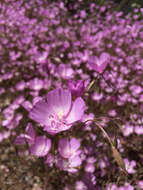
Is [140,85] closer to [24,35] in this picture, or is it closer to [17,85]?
[17,85]

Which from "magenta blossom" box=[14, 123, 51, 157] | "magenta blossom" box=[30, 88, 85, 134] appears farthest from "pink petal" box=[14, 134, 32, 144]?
"magenta blossom" box=[30, 88, 85, 134]

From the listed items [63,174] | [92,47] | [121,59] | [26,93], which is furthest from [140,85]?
[63,174]

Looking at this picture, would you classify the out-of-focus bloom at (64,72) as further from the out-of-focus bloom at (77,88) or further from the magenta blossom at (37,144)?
the out-of-focus bloom at (77,88)

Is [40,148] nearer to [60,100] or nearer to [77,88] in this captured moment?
[60,100]

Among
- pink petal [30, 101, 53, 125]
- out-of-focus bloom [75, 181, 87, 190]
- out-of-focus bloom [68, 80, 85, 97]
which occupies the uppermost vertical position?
out-of-focus bloom [68, 80, 85, 97]

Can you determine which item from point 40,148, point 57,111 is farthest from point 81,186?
point 57,111

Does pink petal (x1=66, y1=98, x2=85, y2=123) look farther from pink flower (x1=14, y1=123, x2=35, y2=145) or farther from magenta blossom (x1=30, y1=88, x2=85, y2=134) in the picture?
pink flower (x1=14, y1=123, x2=35, y2=145)

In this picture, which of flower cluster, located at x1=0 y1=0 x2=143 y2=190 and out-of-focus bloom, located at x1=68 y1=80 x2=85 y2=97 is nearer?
out-of-focus bloom, located at x1=68 y1=80 x2=85 y2=97

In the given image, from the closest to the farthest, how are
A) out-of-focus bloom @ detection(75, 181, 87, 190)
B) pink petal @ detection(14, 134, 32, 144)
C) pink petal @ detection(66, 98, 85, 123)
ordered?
pink petal @ detection(66, 98, 85, 123), pink petal @ detection(14, 134, 32, 144), out-of-focus bloom @ detection(75, 181, 87, 190)
